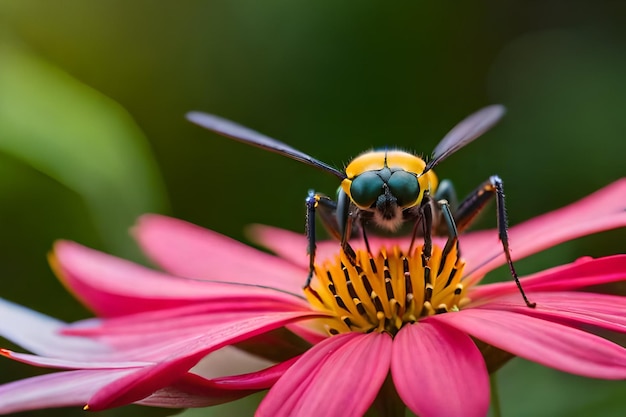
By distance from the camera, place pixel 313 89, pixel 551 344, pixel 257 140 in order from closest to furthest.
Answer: pixel 551 344, pixel 257 140, pixel 313 89

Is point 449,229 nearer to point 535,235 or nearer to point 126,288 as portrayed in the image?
point 535,235

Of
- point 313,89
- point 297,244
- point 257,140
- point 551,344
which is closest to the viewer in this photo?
point 551,344

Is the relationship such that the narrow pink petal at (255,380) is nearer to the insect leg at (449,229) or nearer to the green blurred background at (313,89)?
the insect leg at (449,229)

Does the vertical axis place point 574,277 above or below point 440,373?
above

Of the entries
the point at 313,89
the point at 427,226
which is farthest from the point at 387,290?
the point at 313,89

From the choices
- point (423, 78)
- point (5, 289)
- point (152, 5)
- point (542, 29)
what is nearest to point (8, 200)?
point (5, 289)

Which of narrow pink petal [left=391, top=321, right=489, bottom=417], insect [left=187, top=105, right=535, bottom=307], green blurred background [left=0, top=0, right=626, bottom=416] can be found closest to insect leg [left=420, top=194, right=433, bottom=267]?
insect [left=187, top=105, right=535, bottom=307]

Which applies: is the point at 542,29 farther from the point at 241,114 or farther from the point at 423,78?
the point at 241,114
